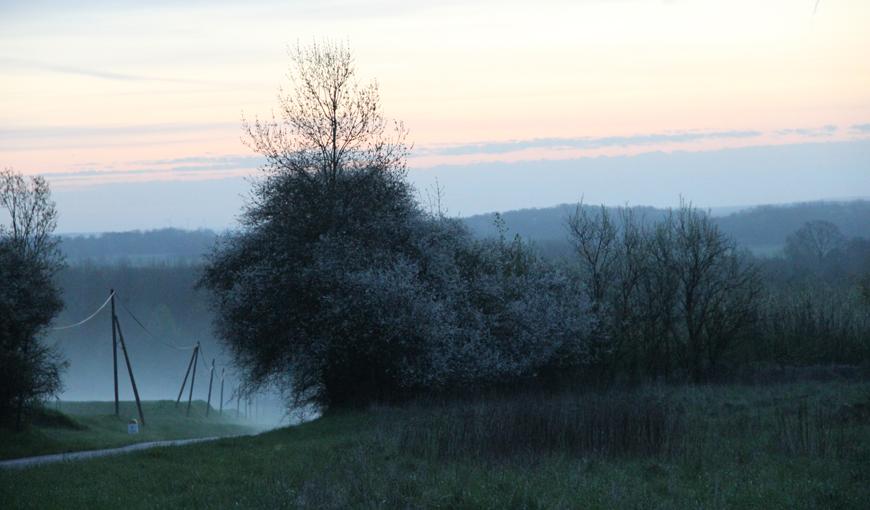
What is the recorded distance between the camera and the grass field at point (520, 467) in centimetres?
1292

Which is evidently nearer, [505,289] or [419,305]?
[419,305]

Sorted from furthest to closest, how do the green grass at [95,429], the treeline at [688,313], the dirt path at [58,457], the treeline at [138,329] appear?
the treeline at [138,329] < the treeline at [688,313] < the green grass at [95,429] < the dirt path at [58,457]

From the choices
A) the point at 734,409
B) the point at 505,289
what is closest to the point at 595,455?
the point at 734,409

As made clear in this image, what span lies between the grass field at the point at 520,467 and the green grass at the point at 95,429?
8.44 meters

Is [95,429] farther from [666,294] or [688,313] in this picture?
[688,313]

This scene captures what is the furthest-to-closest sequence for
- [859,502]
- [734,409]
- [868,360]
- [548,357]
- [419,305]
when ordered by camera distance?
[868,360] → [548,357] → [419,305] → [734,409] → [859,502]

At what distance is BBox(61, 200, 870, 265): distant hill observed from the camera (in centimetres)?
8894

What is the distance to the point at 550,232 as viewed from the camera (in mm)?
90000

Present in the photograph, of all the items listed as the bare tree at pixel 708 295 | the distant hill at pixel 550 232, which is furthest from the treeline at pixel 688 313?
the distant hill at pixel 550 232

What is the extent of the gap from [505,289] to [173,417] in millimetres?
25590

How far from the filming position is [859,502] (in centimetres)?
1232

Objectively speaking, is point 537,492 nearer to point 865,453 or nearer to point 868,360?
point 865,453

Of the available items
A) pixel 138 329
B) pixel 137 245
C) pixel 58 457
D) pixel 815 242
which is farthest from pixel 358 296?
pixel 137 245

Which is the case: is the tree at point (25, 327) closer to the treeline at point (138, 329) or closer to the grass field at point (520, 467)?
the grass field at point (520, 467)
